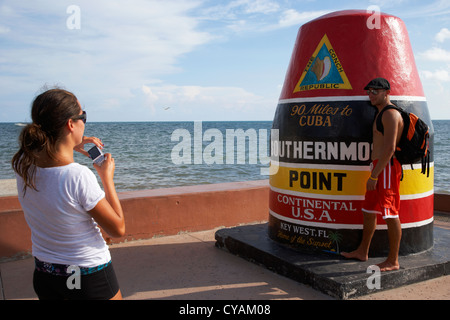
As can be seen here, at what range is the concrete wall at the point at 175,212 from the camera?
5223 mm

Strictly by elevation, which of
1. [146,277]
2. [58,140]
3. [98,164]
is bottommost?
[146,277]

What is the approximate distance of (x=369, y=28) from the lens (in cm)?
471

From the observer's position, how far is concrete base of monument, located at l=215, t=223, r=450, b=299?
4.00 m

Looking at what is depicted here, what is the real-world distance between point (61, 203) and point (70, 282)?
0.41 metres

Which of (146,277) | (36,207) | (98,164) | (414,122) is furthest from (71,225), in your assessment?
(414,122)

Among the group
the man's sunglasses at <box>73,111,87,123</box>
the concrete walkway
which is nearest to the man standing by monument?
the concrete walkway

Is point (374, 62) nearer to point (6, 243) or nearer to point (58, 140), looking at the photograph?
point (58, 140)

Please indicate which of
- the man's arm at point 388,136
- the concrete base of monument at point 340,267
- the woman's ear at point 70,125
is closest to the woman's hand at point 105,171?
the woman's ear at point 70,125

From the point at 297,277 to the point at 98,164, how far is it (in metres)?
2.87

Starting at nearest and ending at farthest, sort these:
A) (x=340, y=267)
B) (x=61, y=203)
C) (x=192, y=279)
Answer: (x=61, y=203) → (x=340, y=267) → (x=192, y=279)

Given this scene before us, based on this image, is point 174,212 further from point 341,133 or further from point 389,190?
point 389,190

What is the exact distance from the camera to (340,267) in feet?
14.1
